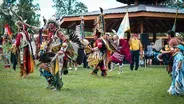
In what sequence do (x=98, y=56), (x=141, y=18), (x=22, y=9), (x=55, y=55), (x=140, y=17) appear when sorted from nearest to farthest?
(x=55, y=55)
(x=98, y=56)
(x=22, y=9)
(x=140, y=17)
(x=141, y=18)

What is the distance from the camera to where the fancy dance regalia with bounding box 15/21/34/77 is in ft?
41.4

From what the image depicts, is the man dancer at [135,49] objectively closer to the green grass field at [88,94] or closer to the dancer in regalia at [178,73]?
the green grass field at [88,94]

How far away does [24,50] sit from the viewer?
1263cm

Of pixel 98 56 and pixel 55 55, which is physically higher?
pixel 55 55

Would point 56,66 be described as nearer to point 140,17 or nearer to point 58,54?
point 58,54

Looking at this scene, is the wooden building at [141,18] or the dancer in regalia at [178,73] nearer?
the dancer in regalia at [178,73]

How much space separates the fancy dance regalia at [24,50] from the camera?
1262cm

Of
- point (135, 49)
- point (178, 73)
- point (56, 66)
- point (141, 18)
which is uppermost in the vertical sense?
point (141, 18)

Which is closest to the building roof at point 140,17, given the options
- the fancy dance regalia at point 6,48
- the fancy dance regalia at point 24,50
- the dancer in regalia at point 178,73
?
the fancy dance regalia at point 6,48

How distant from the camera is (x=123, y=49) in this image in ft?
54.0

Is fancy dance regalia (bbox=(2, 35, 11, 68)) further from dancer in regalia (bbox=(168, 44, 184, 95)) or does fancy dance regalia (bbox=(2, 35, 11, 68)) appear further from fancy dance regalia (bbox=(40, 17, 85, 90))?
dancer in regalia (bbox=(168, 44, 184, 95))

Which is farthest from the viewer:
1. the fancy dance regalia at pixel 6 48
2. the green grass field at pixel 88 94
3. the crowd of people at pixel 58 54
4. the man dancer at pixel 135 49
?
the fancy dance regalia at pixel 6 48

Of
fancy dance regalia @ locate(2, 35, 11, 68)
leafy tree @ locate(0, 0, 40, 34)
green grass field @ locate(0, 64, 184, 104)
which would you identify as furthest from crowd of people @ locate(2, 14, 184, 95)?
fancy dance regalia @ locate(2, 35, 11, 68)

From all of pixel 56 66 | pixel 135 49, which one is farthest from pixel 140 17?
pixel 56 66
